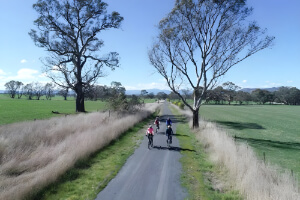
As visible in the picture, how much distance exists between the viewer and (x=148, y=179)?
30.8 feet

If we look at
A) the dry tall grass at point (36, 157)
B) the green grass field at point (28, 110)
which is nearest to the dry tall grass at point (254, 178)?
the dry tall grass at point (36, 157)

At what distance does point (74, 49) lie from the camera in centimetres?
3148

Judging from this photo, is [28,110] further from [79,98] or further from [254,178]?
[254,178]

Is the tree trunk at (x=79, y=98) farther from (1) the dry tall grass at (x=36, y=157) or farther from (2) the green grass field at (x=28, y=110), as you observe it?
(1) the dry tall grass at (x=36, y=157)

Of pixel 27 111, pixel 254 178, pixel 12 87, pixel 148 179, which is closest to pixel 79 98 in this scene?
pixel 27 111

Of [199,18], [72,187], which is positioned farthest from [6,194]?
[199,18]

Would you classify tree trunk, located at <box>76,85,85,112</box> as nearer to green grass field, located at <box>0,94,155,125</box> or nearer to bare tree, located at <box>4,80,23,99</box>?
green grass field, located at <box>0,94,155,125</box>

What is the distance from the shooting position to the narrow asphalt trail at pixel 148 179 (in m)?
7.89

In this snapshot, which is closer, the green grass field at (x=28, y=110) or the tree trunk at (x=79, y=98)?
the green grass field at (x=28, y=110)

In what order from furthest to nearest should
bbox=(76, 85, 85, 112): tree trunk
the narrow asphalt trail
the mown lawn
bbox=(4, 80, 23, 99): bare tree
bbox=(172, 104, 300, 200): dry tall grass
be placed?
bbox=(4, 80, 23, 99): bare tree
bbox=(76, 85, 85, 112): tree trunk
the mown lawn
the narrow asphalt trail
bbox=(172, 104, 300, 200): dry tall grass

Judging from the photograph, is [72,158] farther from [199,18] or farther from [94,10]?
[94,10]

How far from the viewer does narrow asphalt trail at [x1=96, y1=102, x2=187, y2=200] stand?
7.89 meters

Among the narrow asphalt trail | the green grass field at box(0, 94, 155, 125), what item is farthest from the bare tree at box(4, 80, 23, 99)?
the narrow asphalt trail

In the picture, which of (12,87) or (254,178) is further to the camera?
A: (12,87)
